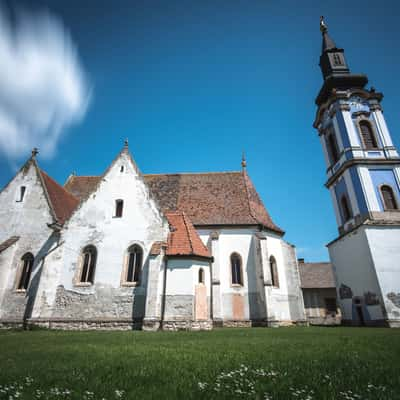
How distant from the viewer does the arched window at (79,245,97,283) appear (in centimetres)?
1747

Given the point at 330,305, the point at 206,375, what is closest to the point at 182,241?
the point at 206,375

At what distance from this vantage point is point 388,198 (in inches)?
826

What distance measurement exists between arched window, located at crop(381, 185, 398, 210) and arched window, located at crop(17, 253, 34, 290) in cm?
2782

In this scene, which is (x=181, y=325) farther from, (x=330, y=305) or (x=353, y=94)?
(x=330, y=305)

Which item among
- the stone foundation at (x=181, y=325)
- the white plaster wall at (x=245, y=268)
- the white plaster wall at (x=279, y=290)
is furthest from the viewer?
the white plaster wall at (x=245, y=268)

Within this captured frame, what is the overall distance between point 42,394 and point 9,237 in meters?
20.1

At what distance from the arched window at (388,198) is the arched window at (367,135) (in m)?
4.13

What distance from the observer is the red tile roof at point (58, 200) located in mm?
20141

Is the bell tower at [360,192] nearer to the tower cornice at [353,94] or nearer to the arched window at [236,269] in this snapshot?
the tower cornice at [353,94]

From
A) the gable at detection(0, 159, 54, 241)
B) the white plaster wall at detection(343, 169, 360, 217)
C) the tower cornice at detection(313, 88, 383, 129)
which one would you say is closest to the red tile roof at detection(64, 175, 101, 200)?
the gable at detection(0, 159, 54, 241)

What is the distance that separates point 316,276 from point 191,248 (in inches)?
1188

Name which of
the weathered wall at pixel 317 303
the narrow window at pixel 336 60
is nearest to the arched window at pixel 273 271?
the weathered wall at pixel 317 303

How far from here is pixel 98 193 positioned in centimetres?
1928

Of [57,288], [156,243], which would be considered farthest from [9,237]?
[156,243]
